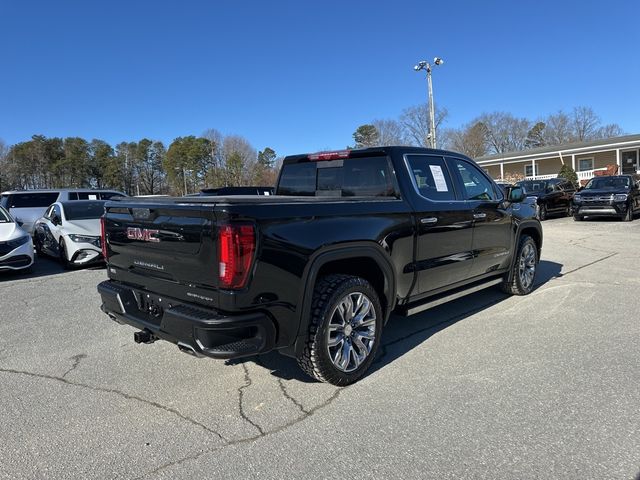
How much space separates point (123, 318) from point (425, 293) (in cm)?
272

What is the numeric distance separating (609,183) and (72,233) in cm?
1813

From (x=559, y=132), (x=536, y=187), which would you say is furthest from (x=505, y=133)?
(x=536, y=187)

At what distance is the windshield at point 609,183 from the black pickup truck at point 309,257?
1529cm

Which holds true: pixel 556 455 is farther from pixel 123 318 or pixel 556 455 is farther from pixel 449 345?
pixel 123 318

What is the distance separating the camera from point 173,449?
294 centimetres

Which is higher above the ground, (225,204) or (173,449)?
(225,204)

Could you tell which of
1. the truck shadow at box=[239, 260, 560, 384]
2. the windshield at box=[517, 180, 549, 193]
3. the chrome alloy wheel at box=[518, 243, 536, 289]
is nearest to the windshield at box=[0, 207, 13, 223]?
the truck shadow at box=[239, 260, 560, 384]

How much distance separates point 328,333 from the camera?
Result: 11.8 feet

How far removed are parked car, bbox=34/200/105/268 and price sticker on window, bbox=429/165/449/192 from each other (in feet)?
24.3

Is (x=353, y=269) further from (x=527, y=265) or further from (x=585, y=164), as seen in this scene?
(x=585, y=164)

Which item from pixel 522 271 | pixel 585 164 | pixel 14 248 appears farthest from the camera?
pixel 585 164

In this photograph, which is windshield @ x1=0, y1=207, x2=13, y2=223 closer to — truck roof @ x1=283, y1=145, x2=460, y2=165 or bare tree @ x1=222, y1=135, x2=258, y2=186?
truck roof @ x1=283, y1=145, x2=460, y2=165

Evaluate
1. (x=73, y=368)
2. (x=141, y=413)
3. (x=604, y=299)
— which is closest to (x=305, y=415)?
(x=141, y=413)

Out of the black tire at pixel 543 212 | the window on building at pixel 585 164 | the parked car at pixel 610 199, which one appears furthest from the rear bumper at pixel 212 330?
the window on building at pixel 585 164
